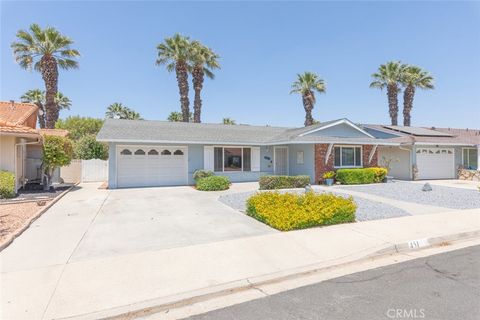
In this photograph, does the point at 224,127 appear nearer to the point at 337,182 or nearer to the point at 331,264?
the point at 337,182

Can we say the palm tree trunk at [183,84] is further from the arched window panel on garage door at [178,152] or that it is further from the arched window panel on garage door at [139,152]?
the arched window panel on garage door at [139,152]

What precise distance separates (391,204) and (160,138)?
12.4 metres

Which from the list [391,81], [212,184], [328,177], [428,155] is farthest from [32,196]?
[391,81]

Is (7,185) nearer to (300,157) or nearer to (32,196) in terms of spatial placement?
(32,196)

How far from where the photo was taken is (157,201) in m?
11.6

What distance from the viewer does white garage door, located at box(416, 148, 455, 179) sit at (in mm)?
20438

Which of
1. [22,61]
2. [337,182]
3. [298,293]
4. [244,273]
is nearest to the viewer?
[298,293]

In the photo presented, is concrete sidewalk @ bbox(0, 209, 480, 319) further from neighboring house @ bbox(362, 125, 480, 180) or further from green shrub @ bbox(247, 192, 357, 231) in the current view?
neighboring house @ bbox(362, 125, 480, 180)

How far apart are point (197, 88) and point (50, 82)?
1248cm

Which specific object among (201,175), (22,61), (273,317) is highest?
(22,61)

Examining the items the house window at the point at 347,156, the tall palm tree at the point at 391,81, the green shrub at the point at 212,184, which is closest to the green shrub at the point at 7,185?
the green shrub at the point at 212,184

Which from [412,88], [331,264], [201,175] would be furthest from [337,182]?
[412,88]

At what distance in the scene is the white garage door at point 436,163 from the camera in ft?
67.1

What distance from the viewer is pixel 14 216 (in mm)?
8430
